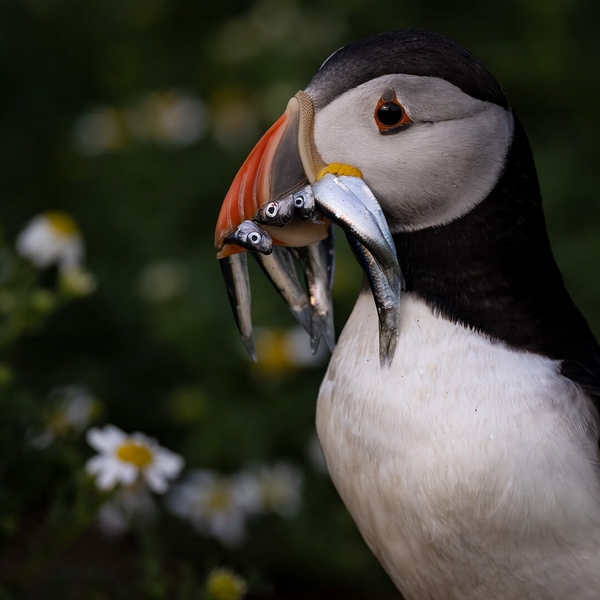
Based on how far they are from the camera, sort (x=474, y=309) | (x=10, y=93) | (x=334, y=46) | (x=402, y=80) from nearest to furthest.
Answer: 1. (x=402, y=80)
2. (x=474, y=309)
3. (x=334, y=46)
4. (x=10, y=93)

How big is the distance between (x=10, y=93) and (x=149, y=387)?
5.84ft

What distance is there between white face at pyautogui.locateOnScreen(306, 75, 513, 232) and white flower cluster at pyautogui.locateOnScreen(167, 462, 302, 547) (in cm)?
155

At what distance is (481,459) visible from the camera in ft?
5.23

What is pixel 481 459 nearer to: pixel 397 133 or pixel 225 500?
pixel 397 133


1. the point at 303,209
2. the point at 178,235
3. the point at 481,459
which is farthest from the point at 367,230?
the point at 178,235

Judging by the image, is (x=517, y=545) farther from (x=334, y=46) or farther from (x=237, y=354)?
(x=334, y=46)

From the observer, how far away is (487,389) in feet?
5.27

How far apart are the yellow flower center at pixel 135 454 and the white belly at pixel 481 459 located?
2.10 feet

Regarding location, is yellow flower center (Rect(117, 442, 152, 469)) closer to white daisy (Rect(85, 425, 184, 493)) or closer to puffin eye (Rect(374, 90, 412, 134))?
white daisy (Rect(85, 425, 184, 493))

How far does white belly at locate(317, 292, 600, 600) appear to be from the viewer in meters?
1.59

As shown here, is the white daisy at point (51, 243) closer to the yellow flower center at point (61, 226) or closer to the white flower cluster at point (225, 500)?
the yellow flower center at point (61, 226)

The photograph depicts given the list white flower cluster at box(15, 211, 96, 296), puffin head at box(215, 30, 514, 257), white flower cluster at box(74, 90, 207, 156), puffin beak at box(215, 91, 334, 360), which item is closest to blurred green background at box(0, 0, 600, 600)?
white flower cluster at box(74, 90, 207, 156)

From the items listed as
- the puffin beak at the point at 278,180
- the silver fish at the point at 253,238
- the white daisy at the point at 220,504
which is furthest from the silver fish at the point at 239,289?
the white daisy at the point at 220,504

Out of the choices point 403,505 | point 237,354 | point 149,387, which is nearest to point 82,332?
point 149,387
